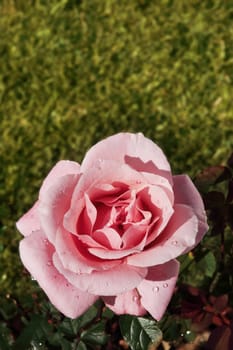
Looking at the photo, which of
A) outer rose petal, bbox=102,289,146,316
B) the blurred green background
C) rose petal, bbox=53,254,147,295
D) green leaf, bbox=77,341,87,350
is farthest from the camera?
the blurred green background

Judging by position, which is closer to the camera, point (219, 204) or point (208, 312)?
point (219, 204)

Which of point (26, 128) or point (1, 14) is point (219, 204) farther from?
point (1, 14)

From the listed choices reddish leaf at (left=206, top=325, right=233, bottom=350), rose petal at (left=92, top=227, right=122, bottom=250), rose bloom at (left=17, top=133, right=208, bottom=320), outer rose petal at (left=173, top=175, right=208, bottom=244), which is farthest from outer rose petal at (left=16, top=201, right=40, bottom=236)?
reddish leaf at (left=206, top=325, right=233, bottom=350)

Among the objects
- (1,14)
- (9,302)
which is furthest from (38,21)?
(9,302)

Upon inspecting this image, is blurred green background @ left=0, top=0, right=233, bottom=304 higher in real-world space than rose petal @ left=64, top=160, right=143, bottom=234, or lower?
lower

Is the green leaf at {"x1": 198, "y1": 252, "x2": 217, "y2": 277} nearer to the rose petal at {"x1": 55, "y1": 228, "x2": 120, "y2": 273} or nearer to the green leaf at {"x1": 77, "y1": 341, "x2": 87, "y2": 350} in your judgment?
the green leaf at {"x1": 77, "y1": 341, "x2": 87, "y2": 350}

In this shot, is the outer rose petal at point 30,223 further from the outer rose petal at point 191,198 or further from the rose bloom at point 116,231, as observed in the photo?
the outer rose petal at point 191,198

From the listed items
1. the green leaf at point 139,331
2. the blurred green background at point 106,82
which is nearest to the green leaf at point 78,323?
the green leaf at point 139,331
